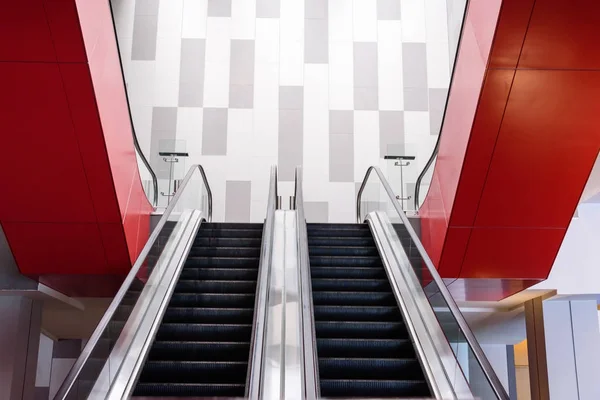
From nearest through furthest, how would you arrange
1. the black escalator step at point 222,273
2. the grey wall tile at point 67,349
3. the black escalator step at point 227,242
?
the black escalator step at point 222,273, the black escalator step at point 227,242, the grey wall tile at point 67,349

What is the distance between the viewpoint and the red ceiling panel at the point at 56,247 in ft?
21.6

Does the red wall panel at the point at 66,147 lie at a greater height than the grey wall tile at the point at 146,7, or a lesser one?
lesser

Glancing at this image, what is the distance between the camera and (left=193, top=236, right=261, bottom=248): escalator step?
25.5 ft

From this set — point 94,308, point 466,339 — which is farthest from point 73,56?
point 94,308

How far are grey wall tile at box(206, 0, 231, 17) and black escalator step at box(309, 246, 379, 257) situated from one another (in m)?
6.22

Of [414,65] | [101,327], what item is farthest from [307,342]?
[414,65]

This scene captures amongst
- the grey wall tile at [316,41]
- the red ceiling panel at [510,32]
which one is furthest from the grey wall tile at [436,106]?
the red ceiling panel at [510,32]

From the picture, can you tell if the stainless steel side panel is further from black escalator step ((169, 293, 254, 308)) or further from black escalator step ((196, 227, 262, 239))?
black escalator step ((196, 227, 262, 239))

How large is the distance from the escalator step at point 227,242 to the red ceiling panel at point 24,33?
131 inches

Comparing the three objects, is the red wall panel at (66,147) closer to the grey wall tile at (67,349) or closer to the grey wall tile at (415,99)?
the grey wall tile at (415,99)

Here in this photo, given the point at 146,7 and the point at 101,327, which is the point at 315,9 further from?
the point at 101,327

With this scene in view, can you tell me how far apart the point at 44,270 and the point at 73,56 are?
3097 millimetres

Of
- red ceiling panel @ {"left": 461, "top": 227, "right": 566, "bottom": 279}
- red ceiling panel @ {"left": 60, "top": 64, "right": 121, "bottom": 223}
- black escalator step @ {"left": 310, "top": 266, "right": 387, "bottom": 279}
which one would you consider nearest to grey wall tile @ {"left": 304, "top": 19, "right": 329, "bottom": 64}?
red ceiling panel @ {"left": 461, "top": 227, "right": 566, "bottom": 279}

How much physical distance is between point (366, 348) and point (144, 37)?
8.53 metres
